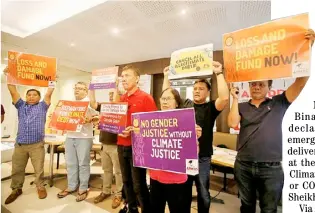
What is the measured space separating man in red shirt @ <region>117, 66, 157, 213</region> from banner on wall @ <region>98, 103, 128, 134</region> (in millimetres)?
58

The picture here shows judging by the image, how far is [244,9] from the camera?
2719mm

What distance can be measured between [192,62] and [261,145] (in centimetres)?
80

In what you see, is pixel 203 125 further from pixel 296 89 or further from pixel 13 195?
pixel 13 195

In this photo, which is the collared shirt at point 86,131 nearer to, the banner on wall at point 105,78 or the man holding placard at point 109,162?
the man holding placard at point 109,162

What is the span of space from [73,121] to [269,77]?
2054 millimetres

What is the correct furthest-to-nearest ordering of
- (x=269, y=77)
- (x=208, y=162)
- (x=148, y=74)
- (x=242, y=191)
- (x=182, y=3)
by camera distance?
(x=148, y=74), (x=182, y=3), (x=208, y=162), (x=242, y=191), (x=269, y=77)

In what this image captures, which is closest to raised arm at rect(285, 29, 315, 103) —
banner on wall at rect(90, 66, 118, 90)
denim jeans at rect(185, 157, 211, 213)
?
denim jeans at rect(185, 157, 211, 213)

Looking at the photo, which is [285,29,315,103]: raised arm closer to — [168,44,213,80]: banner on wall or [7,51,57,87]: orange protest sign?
[168,44,213,80]: banner on wall

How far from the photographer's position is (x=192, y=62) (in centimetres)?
156

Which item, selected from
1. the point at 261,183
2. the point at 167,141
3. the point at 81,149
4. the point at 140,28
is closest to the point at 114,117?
the point at 167,141

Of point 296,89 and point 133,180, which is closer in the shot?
point 296,89

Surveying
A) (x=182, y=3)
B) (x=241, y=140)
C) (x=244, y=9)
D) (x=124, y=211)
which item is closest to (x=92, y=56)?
(x=182, y=3)

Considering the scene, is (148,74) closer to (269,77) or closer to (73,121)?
(73,121)

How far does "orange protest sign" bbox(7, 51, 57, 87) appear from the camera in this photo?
2.18 meters
